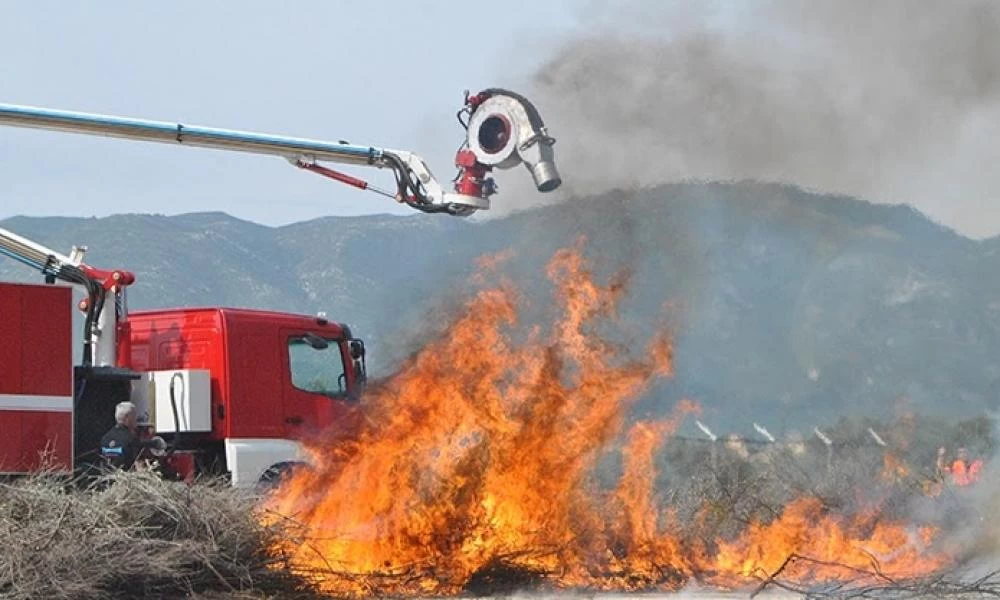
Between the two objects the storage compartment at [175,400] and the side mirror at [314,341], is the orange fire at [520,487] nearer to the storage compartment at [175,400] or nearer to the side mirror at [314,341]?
the storage compartment at [175,400]

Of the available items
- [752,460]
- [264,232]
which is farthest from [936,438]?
[264,232]

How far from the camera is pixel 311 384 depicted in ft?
54.9

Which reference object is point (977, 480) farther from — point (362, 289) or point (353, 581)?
point (362, 289)

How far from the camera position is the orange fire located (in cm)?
1305

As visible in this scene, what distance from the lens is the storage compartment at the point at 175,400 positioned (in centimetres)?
1553

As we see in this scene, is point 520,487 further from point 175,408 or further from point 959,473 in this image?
point 959,473

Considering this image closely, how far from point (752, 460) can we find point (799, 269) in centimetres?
556

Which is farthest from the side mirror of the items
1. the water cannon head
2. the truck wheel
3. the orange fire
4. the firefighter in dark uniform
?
the water cannon head

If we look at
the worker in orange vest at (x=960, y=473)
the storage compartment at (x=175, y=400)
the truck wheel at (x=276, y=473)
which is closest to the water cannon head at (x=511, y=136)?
the truck wheel at (x=276, y=473)

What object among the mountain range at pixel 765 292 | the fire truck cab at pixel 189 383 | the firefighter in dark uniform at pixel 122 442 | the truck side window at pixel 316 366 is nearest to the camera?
the fire truck cab at pixel 189 383

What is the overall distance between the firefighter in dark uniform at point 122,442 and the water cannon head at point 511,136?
169 inches

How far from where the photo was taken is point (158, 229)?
236ft

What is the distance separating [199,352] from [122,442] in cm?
252

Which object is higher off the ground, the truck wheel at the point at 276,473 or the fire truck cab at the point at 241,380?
the fire truck cab at the point at 241,380
